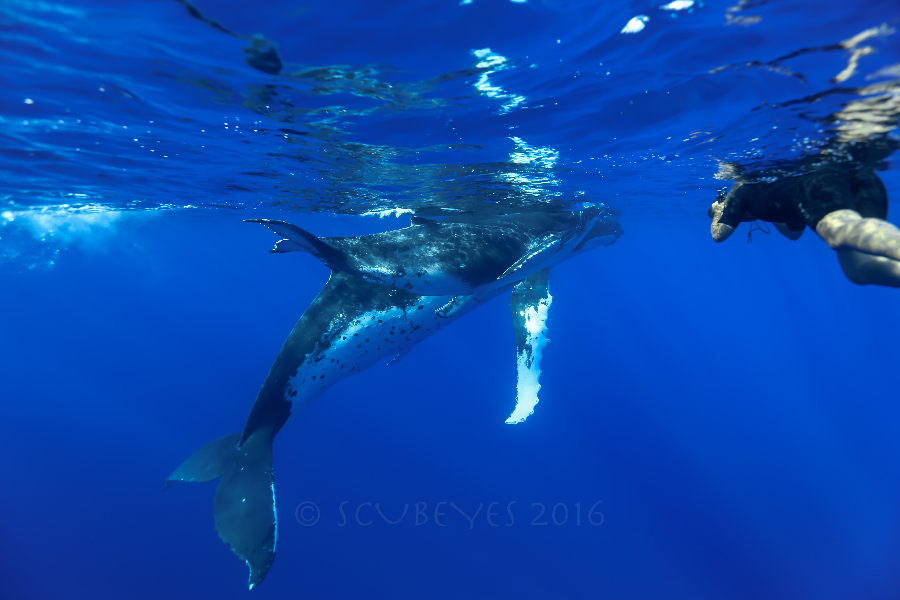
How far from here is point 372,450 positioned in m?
26.3

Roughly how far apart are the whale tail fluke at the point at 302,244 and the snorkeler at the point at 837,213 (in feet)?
16.1

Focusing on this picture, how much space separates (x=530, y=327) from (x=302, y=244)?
6.56 metres

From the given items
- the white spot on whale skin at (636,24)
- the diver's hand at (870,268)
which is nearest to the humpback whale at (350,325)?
the white spot on whale skin at (636,24)

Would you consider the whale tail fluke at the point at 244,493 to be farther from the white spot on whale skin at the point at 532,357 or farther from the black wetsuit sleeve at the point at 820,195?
the black wetsuit sleeve at the point at 820,195

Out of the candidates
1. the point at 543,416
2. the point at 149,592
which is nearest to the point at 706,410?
the point at 543,416

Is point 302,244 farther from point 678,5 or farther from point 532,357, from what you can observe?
point 532,357

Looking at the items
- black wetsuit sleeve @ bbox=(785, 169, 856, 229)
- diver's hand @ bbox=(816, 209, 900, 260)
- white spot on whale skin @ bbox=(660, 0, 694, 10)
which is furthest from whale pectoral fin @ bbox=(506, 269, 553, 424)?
diver's hand @ bbox=(816, 209, 900, 260)

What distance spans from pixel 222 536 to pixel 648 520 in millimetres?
23243

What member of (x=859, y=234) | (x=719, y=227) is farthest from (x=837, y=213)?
(x=719, y=227)

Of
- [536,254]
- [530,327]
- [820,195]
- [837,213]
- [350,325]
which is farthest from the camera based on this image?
[530,327]

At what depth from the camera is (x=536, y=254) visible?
292 inches

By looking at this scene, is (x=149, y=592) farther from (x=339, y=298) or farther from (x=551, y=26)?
(x=551, y=26)

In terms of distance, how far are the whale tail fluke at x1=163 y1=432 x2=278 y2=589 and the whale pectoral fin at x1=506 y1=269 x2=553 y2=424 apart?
5281mm

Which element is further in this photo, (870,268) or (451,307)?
(451,307)
